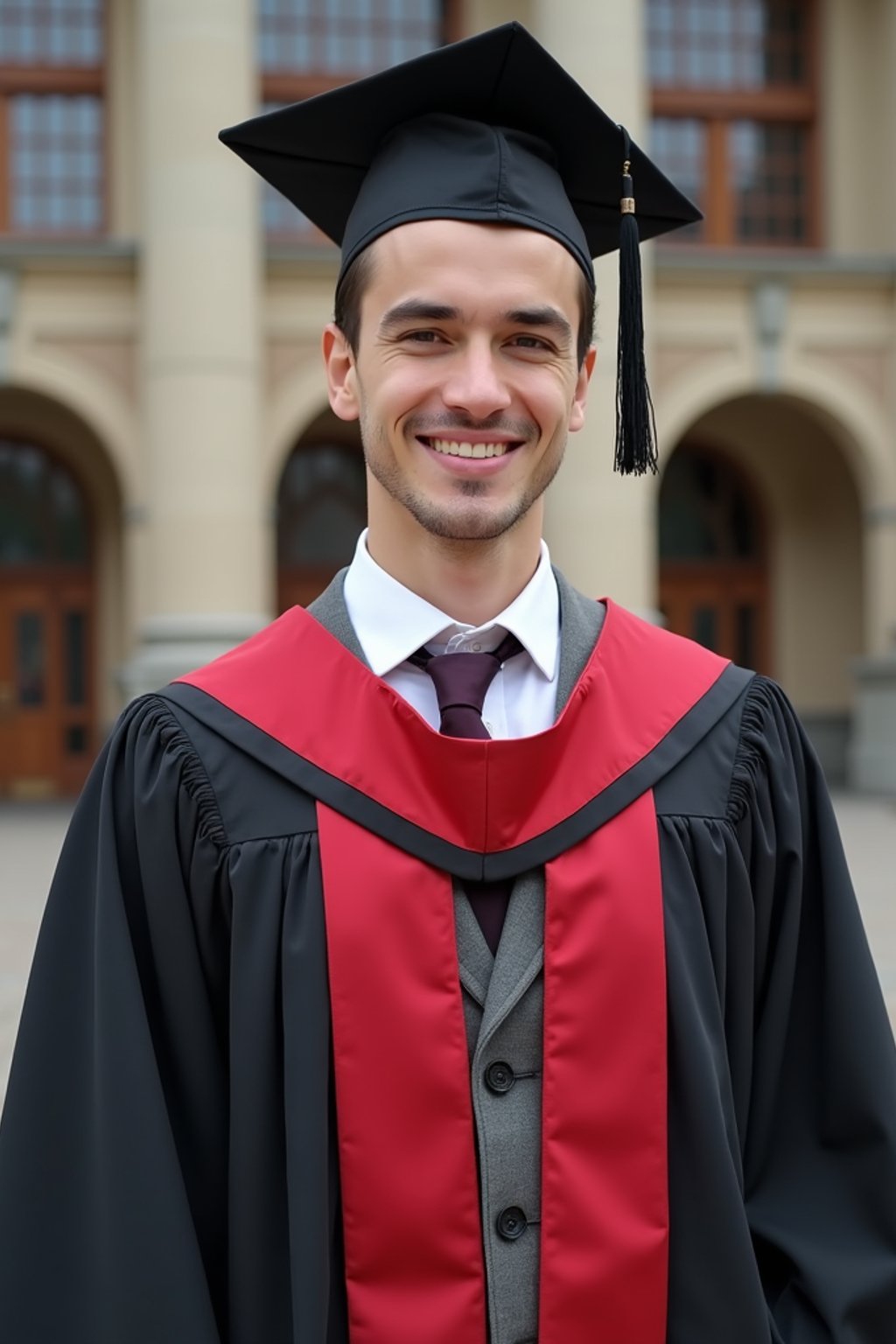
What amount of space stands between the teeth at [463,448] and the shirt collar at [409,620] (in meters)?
0.19

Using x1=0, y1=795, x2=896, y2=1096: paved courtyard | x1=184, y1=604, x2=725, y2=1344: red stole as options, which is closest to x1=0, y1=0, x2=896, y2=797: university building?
x1=0, y1=795, x2=896, y2=1096: paved courtyard

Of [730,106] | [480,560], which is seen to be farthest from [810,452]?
[480,560]

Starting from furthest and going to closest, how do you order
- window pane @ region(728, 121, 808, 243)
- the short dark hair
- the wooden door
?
the wooden door → window pane @ region(728, 121, 808, 243) → the short dark hair

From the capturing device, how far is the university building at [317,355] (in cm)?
1203

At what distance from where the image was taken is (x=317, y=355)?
13.3 m

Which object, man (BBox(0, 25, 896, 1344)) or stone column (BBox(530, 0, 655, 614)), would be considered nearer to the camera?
man (BBox(0, 25, 896, 1344))

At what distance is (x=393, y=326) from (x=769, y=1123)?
1.09m

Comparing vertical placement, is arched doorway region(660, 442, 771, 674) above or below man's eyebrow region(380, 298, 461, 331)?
above

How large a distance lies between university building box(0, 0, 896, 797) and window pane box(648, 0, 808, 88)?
0.03m

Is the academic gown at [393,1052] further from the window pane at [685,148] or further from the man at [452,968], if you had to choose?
the window pane at [685,148]

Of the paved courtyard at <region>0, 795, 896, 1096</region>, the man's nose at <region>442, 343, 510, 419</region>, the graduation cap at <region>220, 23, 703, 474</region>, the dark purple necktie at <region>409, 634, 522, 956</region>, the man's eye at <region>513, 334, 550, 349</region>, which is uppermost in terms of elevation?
the graduation cap at <region>220, 23, 703, 474</region>

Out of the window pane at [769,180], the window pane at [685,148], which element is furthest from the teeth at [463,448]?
the window pane at [769,180]

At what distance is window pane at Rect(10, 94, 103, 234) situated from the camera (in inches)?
556

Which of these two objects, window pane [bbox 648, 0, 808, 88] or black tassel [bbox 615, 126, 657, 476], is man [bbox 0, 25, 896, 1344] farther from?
window pane [bbox 648, 0, 808, 88]
